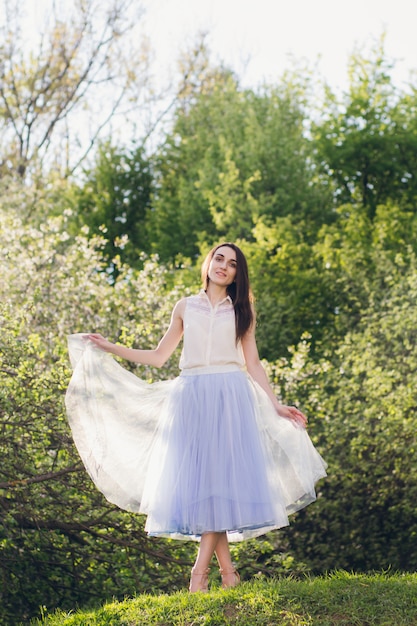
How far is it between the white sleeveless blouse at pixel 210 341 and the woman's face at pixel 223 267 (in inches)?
7.5

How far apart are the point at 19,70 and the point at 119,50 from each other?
10.9 ft

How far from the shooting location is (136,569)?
9188 millimetres

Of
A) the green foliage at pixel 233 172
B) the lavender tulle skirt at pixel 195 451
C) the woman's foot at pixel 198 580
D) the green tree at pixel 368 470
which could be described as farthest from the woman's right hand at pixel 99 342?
the green foliage at pixel 233 172

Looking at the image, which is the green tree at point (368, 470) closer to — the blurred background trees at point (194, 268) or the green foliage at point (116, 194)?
the blurred background trees at point (194, 268)

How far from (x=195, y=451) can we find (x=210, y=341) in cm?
70

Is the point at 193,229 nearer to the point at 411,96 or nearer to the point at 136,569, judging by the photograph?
the point at 411,96

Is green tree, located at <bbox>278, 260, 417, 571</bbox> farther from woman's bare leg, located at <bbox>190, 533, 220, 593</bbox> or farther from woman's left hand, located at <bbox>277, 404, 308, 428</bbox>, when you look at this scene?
A: woman's bare leg, located at <bbox>190, 533, 220, 593</bbox>

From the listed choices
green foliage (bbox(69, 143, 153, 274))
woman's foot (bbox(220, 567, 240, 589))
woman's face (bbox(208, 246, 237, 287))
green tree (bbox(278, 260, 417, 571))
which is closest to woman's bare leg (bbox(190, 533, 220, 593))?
woman's foot (bbox(220, 567, 240, 589))

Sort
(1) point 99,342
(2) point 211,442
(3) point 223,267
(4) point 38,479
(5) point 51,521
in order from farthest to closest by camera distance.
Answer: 1. (5) point 51,521
2. (4) point 38,479
3. (1) point 99,342
4. (3) point 223,267
5. (2) point 211,442

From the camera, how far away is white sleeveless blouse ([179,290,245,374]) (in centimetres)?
609

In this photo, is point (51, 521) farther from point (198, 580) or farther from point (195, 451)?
point (195, 451)

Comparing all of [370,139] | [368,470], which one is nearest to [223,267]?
[368,470]

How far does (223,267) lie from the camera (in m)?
6.21

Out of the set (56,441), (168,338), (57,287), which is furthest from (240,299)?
(57,287)
